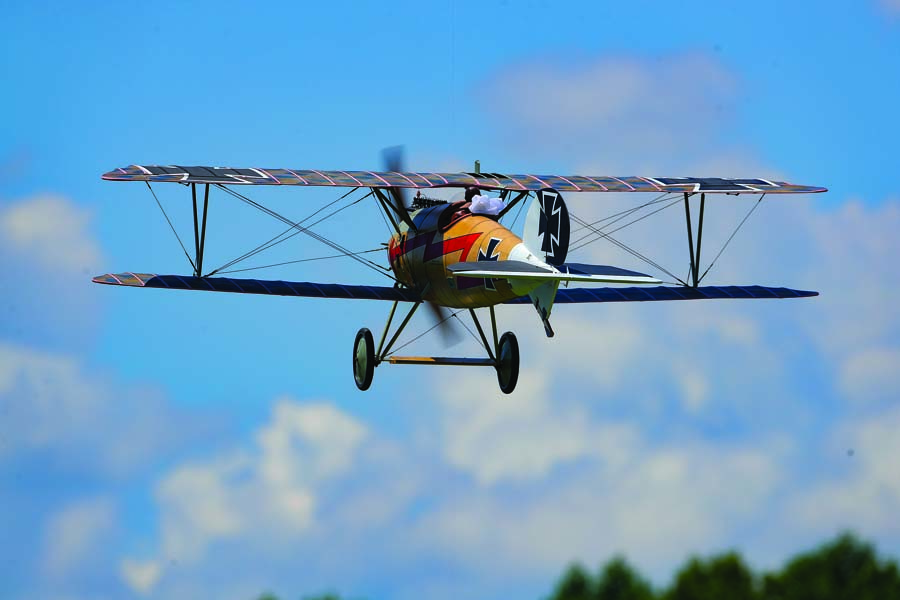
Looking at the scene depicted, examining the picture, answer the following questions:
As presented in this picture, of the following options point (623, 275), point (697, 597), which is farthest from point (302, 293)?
point (697, 597)

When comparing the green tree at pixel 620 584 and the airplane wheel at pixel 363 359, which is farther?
the green tree at pixel 620 584

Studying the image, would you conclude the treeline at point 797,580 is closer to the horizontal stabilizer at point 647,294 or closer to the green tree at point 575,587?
the green tree at point 575,587

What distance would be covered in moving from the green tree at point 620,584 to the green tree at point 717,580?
2315 millimetres

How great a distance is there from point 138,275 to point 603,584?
3986cm

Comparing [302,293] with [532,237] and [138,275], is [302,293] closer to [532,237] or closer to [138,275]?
[138,275]

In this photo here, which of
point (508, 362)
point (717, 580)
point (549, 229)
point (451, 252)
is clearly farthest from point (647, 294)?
point (717, 580)

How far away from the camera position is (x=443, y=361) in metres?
26.0

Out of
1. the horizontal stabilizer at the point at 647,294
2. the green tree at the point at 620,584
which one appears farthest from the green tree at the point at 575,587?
the horizontal stabilizer at the point at 647,294

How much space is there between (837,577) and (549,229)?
4007 cm

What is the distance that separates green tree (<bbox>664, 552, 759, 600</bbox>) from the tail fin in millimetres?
36509

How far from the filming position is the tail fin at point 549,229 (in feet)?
76.7

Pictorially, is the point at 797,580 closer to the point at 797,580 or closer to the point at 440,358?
the point at 797,580

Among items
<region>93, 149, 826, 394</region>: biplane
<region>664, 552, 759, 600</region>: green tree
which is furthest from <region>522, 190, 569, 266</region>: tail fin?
Answer: <region>664, 552, 759, 600</region>: green tree

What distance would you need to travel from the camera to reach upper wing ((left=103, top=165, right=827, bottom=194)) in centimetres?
2553
